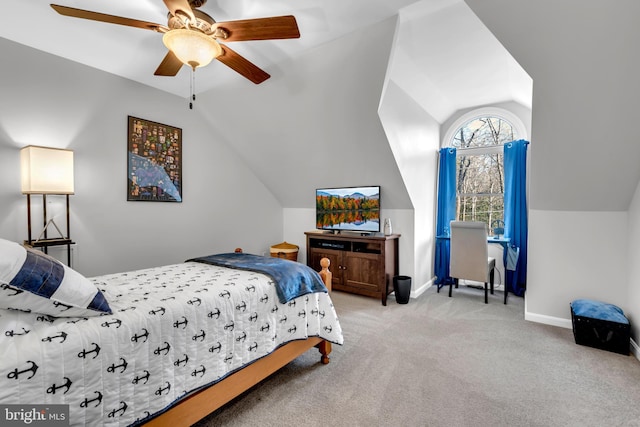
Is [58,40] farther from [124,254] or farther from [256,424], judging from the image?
[256,424]

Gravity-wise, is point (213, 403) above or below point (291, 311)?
below

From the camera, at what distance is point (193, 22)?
182 cm

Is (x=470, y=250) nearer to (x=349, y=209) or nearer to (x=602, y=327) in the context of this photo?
(x=602, y=327)

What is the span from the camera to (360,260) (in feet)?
12.7

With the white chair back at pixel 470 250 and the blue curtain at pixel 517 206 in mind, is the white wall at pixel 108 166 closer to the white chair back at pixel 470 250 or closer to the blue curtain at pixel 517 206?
the white chair back at pixel 470 250

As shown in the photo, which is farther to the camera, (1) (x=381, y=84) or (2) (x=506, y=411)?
(1) (x=381, y=84)

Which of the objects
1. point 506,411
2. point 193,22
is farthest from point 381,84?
point 506,411

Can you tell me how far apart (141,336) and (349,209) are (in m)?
3.18

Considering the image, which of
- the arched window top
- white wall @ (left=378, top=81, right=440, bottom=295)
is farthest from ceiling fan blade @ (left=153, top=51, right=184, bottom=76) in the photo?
the arched window top

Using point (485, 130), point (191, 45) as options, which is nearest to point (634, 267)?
point (485, 130)

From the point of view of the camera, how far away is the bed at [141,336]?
1086 mm

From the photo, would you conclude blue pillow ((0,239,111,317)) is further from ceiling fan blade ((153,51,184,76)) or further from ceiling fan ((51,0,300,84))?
ceiling fan blade ((153,51,184,76))

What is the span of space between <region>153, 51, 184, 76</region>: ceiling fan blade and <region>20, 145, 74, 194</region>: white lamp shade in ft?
3.71

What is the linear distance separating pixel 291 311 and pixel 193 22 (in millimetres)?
1925
